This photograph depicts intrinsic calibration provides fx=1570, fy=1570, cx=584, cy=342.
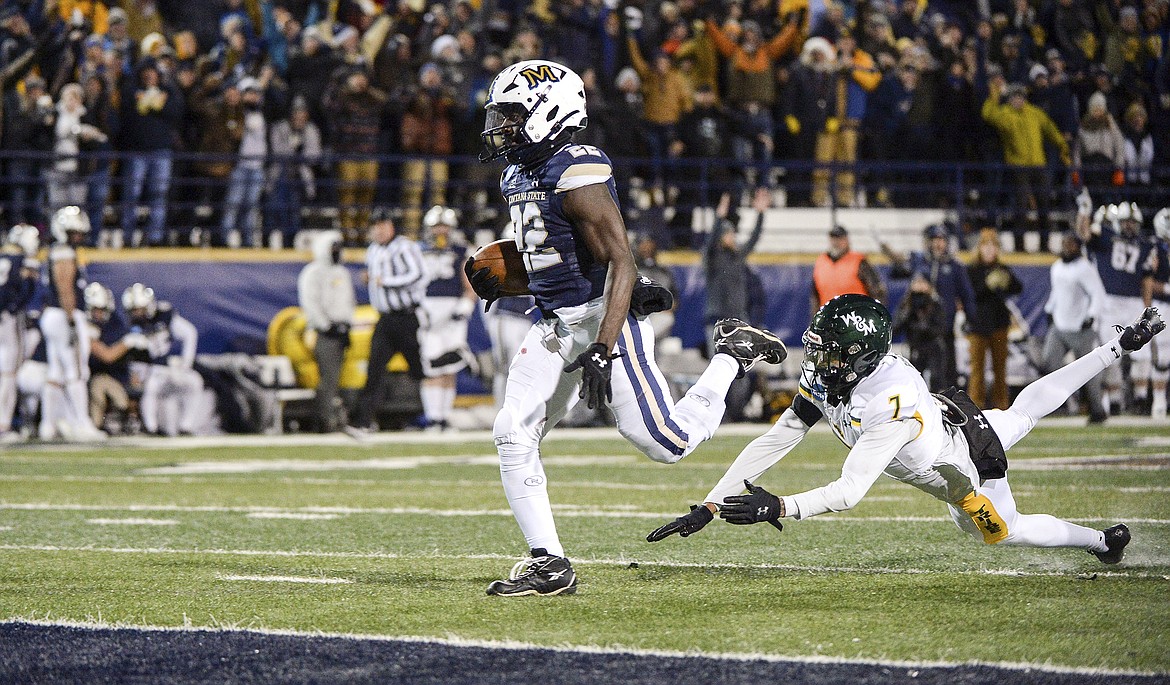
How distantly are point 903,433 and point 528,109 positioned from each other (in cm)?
152

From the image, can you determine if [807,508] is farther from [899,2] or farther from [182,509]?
[899,2]

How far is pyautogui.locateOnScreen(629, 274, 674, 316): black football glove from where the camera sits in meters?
4.95

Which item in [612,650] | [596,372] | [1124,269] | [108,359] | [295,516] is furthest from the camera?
[1124,269]

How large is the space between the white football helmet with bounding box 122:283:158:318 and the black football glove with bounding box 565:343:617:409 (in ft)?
29.8

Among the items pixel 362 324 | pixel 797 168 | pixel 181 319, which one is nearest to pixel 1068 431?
pixel 797 168

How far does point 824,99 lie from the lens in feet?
50.1

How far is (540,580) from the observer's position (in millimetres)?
4754

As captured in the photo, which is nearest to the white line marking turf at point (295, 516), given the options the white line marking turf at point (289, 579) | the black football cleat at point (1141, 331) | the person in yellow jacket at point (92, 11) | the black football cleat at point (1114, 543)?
the white line marking turf at point (289, 579)

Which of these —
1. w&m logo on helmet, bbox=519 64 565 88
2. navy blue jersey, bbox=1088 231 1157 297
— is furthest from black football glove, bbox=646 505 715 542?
navy blue jersey, bbox=1088 231 1157 297

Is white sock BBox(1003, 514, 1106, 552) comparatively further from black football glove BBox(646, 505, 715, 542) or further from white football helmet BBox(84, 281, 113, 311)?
white football helmet BBox(84, 281, 113, 311)

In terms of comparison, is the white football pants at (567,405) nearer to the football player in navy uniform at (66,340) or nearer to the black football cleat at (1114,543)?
the black football cleat at (1114,543)

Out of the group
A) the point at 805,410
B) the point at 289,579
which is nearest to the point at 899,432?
the point at 805,410

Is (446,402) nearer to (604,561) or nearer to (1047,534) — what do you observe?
(604,561)

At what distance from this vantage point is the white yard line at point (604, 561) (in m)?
5.16
